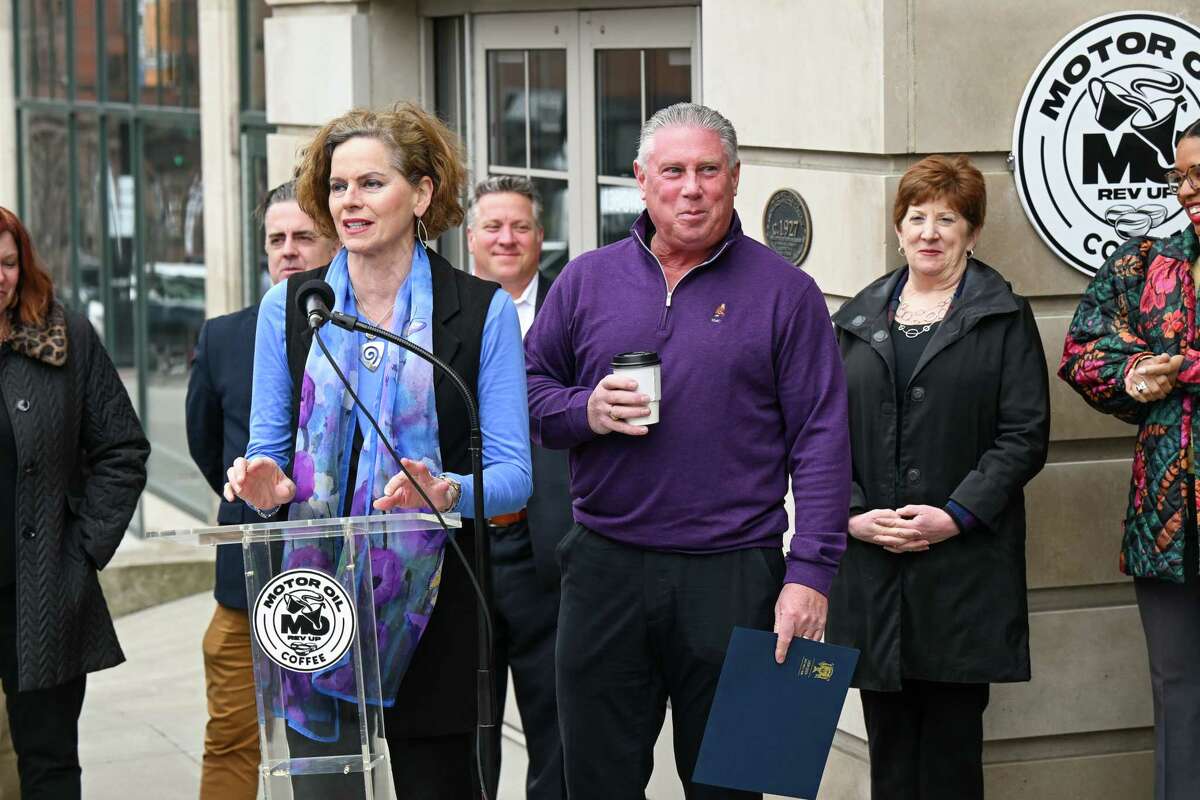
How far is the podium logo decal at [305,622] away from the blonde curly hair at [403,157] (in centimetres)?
98

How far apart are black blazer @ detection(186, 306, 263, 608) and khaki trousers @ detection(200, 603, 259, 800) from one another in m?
0.10

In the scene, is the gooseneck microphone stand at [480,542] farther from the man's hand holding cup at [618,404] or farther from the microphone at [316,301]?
the man's hand holding cup at [618,404]

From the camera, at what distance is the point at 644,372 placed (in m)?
4.42

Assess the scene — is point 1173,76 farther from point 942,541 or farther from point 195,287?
point 195,287

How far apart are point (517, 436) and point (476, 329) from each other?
10.4 inches

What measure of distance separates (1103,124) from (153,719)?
4.96 metres

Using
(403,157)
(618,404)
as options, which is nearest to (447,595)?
(618,404)

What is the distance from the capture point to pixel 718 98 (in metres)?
6.57

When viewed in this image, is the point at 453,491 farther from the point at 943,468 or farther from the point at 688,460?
the point at 943,468

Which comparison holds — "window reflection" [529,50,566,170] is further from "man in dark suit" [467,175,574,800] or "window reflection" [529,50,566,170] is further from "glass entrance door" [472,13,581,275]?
"man in dark suit" [467,175,574,800]

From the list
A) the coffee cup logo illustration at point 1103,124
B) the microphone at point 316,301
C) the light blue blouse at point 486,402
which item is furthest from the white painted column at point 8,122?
the microphone at point 316,301

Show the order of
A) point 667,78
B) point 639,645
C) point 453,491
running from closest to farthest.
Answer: point 453,491 < point 639,645 < point 667,78

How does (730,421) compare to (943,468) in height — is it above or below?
above

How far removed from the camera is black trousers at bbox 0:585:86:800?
18.5 feet
